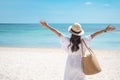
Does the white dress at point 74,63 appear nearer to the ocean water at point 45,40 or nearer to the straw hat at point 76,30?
the straw hat at point 76,30

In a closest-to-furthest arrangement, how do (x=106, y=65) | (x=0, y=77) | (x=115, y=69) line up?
(x=0, y=77) → (x=115, y=69) → (x=106, y=65)

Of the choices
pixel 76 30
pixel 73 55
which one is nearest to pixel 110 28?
pixel 76 30

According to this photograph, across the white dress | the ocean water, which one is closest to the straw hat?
the white dress

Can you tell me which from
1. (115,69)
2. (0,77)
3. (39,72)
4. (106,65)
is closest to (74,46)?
(0,77)

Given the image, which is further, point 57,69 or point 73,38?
point 57,69

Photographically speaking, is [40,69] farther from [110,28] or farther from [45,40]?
[45,40]

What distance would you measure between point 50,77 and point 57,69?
4.17ft

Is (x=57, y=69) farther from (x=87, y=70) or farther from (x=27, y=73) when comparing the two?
(x=87, y=70)

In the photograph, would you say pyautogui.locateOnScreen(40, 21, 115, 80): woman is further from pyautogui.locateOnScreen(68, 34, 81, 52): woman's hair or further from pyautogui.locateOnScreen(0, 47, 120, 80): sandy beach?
pyautogui.locateOnScreen(0, 47, 120, 80): sandy beach

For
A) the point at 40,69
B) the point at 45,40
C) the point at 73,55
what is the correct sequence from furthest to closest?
the point at 45,40, the point at 40,69, the point at 73,55

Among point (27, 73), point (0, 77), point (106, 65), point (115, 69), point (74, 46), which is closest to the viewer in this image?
point (74, 46)

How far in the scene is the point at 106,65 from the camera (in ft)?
38.1

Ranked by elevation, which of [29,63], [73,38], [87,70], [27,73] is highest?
[29,63]

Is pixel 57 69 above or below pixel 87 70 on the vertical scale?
above
